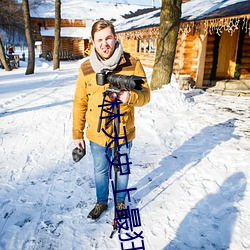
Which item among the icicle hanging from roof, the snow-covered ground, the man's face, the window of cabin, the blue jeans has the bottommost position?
the snow-covered ground

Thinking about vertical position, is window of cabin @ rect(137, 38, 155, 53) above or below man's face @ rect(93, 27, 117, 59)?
above

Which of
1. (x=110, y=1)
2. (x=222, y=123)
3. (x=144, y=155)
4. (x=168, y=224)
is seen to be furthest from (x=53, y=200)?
(x=110, y=1)

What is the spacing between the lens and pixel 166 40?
713cm

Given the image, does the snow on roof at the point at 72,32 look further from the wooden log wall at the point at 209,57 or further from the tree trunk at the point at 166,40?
the tree trunk at the point at 166,40

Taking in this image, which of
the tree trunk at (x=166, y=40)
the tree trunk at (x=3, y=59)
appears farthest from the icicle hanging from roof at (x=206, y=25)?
the tree trunk at (x=3, y=59)

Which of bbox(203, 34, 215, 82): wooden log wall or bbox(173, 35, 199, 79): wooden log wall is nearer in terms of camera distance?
bbox(173, 35, 199, 79): wooden log wall

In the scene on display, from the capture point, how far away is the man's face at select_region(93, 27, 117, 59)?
5.87 ft

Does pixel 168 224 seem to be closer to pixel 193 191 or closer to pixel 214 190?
pixel 193 191

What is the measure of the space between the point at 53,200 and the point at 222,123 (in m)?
4.64

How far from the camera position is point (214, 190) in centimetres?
300

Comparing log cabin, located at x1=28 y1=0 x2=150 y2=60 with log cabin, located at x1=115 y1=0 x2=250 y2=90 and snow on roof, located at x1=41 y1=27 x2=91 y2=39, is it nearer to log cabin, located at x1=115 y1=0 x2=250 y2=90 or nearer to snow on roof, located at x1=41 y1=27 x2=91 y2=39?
snow on roof, located at x1=41 y1=27 x2=91 y2=39

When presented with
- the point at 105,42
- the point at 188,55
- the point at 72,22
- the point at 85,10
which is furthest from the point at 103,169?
the point at 85,10

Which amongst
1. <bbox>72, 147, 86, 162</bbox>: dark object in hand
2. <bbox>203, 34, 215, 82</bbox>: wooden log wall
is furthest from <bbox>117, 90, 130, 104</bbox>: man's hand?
<bbox>203, 34, 215, 82</bbox>: wooden log wall

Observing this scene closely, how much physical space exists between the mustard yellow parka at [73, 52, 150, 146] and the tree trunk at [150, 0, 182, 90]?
5530 millimetres
